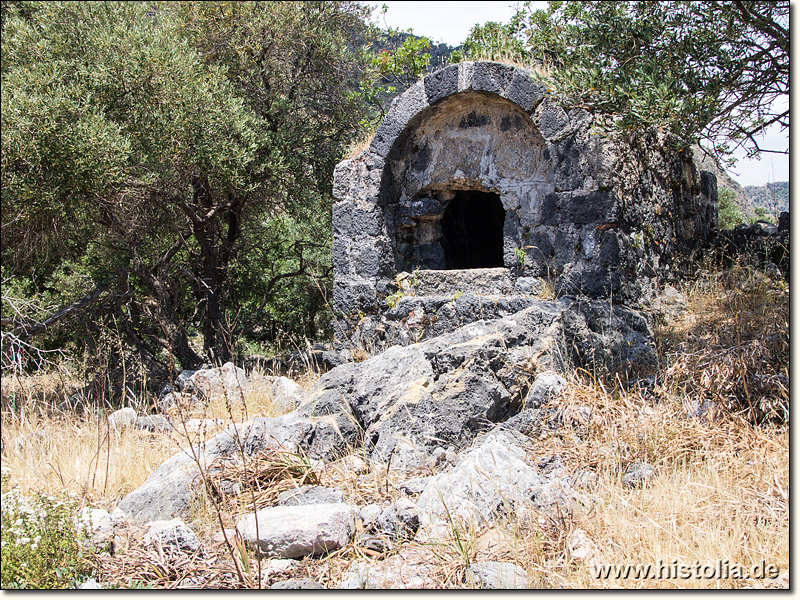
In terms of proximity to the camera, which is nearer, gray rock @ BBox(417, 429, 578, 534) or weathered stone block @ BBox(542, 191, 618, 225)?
gray rock @ BBox(417, 429, 578, 534)

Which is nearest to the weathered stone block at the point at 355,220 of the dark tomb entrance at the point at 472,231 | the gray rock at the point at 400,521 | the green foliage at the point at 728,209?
the dark tomb entrance at the point at 472,231

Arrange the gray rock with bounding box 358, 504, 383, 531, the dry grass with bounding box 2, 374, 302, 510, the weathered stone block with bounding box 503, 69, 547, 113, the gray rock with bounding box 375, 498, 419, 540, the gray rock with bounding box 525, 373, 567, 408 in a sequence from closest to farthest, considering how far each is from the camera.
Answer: the gray rock with bounding box 375, 498, 419, 540 < the gray rock with bounding box 358, 504, 383, 531 < the dry grass with bounding box 2, 374, 302, 510 < the gray rock with bounding box 525, 373, 567, 408 < the weathered stone block with bounding box 503, 69, 547, 113

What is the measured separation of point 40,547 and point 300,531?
49.2 inches

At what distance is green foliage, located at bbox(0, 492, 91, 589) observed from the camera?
2898 millimetres

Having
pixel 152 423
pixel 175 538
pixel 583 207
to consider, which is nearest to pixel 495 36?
pixel 583 207

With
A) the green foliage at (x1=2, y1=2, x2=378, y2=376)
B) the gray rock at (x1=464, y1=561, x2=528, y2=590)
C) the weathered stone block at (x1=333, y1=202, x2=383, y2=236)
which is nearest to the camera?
the gray rock at (x1=464, y1=561, x2=528, y2=590)

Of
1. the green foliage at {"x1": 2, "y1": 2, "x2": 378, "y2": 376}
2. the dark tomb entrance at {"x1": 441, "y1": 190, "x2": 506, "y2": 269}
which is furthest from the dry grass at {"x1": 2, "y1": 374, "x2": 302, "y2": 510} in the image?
the dark tomb entrance at {"x1": 441, "y1": 190, "x2": 506, "y2": 269}

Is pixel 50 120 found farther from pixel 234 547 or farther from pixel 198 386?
pixel 234 547

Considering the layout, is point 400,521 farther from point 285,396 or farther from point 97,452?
point 285,396

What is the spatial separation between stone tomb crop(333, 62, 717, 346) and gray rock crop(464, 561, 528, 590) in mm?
3564

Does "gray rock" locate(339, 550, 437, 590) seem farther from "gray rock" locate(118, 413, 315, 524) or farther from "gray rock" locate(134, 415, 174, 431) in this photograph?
"gray rock" locate(134, 415, 174, 431)

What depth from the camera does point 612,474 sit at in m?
3.70

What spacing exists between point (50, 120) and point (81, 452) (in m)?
3.81

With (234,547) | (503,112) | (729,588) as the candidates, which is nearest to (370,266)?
(503,112)
